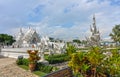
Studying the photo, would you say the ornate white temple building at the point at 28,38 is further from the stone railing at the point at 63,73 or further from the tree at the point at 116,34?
the stone railing at the point at 63,73

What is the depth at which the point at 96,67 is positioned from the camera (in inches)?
461

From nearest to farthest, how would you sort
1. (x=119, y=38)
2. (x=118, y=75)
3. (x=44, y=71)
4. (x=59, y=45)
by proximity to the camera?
(x=118, y=75) < (x=44, y=71) < (x=59, y=45) < (x=119, y=38)

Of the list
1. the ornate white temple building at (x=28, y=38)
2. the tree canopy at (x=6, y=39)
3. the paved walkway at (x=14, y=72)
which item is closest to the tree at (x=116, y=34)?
the ornate white temple building at (x=28, y=38)

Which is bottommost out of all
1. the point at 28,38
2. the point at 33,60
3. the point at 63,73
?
the point at 63,73

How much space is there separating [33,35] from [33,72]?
4134cm

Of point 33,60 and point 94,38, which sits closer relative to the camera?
point 33,60

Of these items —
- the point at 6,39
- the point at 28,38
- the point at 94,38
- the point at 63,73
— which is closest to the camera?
the point at 63,73

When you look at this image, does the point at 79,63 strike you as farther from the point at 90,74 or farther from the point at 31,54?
the point at 31,54

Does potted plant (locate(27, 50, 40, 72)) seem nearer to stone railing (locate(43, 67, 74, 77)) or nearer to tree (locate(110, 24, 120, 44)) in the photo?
stone railing (locate(43, 67, 74, 77))

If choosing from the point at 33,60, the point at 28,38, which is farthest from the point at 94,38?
the point at 28,38

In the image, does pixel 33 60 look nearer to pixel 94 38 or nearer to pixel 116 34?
pixel 94 38

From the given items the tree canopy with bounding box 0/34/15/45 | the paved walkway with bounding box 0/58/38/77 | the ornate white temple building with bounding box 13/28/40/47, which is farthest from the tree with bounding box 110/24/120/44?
the paved walkway with bounding box 0/58/38/77

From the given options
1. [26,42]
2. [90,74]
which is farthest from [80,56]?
[26,42]

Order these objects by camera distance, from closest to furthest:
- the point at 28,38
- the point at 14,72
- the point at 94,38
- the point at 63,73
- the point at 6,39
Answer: the point at 63,73 < the point at 14,72 < the point at 94,38 < the point at 28,38 < the point at 6,39
